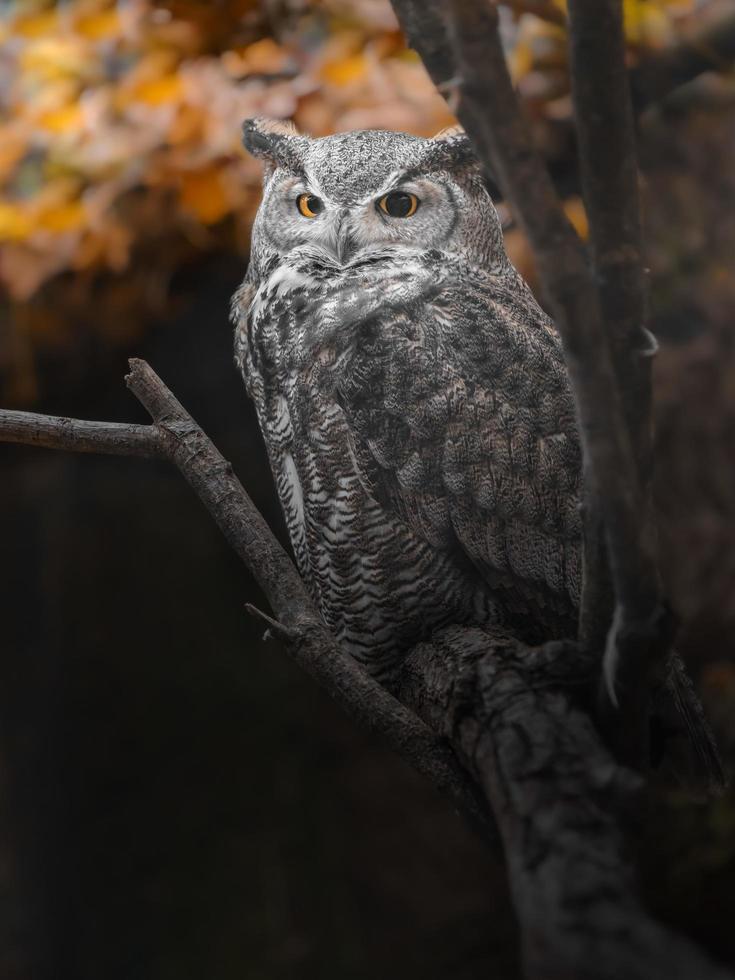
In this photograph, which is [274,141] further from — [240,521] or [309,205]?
[240,521]

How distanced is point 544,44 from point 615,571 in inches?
45.1

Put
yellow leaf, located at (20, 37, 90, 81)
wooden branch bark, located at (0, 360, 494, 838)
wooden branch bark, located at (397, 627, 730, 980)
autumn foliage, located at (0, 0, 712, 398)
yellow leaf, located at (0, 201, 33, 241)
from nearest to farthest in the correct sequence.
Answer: wooden branch bark, located at (397, 627, 730, 980) < wooden branch bark, located at (0, 360, 494, 838) < autumn foliage, located at (0, 0, 712, 398) < yellow leaf, located at (20, 37, 90, 81) < yellow leaf, located at (0, 201, 33, 241)

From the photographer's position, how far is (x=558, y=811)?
1.82ft

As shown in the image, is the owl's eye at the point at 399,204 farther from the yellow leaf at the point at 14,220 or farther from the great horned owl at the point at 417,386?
the yellow leaf at the point at 14,220

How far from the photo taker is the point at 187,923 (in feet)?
8.10

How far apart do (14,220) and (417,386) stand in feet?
3.82

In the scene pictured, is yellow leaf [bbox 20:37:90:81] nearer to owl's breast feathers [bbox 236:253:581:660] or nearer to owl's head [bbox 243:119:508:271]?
owl's head [bbox 243:119:508:271]

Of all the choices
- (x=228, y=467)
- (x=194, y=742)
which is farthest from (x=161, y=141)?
(x=194, y=742)

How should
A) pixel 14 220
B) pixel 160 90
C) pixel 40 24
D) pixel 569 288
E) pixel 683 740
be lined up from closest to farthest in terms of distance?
pixel 569 288 → pixel 683 740 → pixel 160 90 → pixel 40 24 → pixel 14 220

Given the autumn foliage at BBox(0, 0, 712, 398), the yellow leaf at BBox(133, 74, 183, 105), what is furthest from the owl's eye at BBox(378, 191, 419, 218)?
the yellow leaf at BBox(133, 74, 183, 105)

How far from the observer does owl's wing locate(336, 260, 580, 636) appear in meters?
0.92

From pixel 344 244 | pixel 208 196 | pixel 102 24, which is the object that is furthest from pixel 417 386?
pixel 102 24

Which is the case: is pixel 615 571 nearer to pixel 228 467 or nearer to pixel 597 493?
pixel 597 493

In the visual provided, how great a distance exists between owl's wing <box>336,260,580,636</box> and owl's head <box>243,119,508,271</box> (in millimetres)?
44
